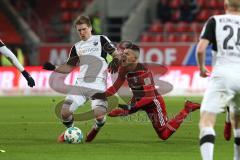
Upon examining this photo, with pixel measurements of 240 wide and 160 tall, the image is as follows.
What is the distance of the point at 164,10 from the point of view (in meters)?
30.4

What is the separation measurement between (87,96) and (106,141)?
0.83 meters

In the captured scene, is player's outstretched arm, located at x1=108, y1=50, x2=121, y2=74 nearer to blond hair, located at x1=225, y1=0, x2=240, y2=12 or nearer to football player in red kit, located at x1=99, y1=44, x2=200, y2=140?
football player in red kit, located at x1=99, y1=44, x2=200, y2=140

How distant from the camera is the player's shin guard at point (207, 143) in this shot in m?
8.26

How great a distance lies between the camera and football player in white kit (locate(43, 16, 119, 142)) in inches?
472

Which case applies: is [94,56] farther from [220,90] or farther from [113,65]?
[220,90]

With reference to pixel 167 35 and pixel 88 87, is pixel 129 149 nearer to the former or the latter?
pixel 88 87

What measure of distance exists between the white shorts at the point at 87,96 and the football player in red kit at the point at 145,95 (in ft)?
0.61

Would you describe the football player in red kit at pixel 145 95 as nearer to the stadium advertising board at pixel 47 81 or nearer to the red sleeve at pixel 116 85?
the red sleeve at pixel 116 85

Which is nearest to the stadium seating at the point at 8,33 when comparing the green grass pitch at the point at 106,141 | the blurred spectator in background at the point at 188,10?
the blurred spectator in background at the point at 188,10

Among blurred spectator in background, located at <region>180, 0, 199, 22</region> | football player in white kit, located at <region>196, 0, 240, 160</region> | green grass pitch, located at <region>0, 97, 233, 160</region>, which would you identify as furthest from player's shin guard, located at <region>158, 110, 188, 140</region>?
blurred spectator in background, located at <region>180, 0, 199, 22</region>

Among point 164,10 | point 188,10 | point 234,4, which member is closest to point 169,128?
point 234,4

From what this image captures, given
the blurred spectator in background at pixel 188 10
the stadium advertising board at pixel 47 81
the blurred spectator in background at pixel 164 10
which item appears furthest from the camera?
the blurred spectator in background at pixel 164 10

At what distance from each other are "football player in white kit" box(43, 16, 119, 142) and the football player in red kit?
0.21m

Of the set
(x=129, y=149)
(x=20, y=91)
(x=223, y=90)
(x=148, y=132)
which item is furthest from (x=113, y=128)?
(x=20, y=91)
